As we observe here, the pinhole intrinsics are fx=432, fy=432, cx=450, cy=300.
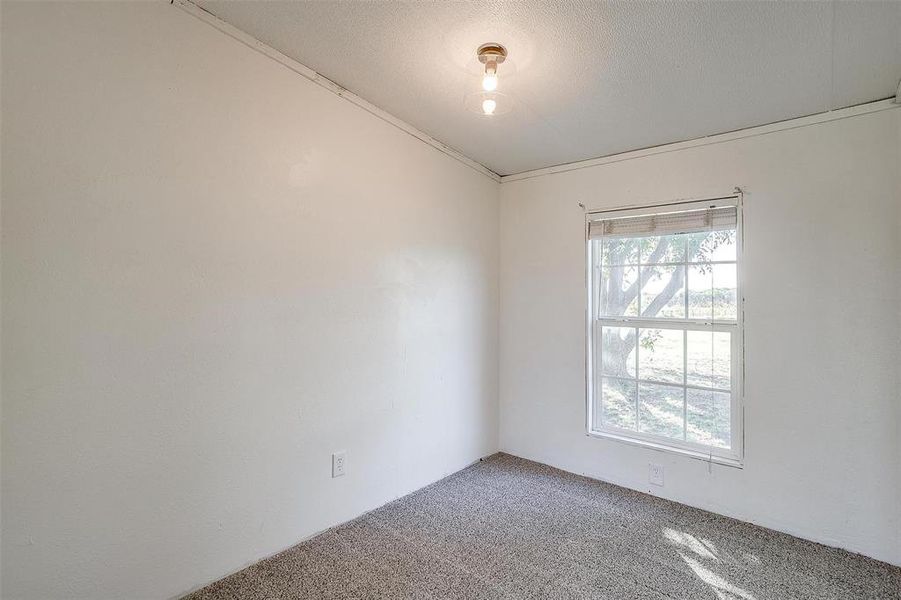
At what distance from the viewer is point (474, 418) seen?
3.16m

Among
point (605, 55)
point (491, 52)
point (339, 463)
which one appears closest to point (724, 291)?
point (605, 55)

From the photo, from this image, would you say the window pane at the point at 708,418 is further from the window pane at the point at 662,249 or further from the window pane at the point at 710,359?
the window pane at the point at 662,249

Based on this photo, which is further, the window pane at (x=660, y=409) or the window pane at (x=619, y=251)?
the window pane at (x=619, y=251)

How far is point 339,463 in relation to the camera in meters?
2.19

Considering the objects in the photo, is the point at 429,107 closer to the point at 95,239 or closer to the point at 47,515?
the point at 95,239

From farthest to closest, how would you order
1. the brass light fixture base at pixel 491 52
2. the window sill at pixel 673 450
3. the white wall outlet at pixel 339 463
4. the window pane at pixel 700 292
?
the window pane at pixel 700 292 < the window sill at pixel 673 450 < the white wall outlet at pixel 339 463 < the brass light fixture base at pixel 491 52

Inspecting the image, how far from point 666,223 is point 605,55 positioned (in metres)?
1.25

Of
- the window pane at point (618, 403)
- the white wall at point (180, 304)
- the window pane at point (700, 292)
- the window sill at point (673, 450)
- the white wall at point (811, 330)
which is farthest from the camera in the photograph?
the window pane at point (618, 403)

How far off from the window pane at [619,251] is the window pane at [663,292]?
0.11m

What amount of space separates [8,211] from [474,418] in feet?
8.70

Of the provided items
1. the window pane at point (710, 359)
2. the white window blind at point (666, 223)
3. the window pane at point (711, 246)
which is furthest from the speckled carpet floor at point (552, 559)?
the white window blind at point (666, 223)

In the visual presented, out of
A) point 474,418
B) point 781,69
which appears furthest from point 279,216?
point 781,69

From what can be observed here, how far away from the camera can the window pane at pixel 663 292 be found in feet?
8.80

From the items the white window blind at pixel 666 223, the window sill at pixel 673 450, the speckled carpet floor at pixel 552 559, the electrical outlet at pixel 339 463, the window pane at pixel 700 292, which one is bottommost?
the speckled carpet floor at pixel 552 559
